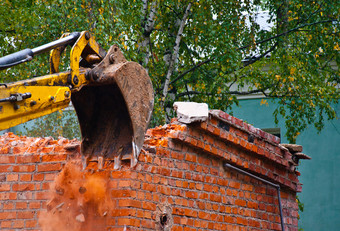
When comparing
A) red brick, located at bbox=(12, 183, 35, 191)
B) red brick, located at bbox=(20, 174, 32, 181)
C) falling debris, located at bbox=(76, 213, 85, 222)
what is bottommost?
falling debris, located at bbox=(76, 213, 85, 222)

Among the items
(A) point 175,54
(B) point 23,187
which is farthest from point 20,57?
(A) point 175,54

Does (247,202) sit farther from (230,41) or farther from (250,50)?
(250,50)

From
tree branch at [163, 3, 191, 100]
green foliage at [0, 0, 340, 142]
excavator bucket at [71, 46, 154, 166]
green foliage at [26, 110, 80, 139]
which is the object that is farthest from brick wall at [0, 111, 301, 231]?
green foliage at [26, 110, 80, 139]

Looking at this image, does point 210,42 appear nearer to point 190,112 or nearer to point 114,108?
point 190,112

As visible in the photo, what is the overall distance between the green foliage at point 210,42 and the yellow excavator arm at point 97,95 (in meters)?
5.42

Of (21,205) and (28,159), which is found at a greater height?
(28,159)

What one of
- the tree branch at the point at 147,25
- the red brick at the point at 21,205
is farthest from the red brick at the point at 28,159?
the tree branch at the point at 147,25

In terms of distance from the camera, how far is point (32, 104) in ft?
14.1

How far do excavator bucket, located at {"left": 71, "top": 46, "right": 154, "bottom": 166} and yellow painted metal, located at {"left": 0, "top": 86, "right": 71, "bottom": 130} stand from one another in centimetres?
42

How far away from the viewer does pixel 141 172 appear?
203 inches

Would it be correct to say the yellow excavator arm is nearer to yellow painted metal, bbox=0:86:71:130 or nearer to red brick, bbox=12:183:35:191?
yellow painted metal, bbox=0:86:71:130

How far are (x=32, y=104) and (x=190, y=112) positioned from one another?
1.98m

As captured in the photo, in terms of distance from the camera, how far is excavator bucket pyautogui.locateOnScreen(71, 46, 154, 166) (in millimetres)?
4910

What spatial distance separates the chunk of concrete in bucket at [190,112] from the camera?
571 centimetres
